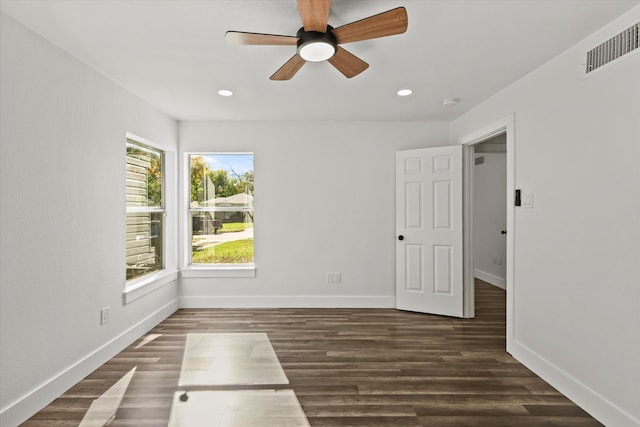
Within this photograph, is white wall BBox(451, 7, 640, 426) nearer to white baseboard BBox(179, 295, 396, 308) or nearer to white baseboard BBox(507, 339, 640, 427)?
white baseboard BBox(507, 339, 640, 427)

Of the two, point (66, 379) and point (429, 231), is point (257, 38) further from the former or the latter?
point (429, 231)

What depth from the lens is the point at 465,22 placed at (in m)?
1.94

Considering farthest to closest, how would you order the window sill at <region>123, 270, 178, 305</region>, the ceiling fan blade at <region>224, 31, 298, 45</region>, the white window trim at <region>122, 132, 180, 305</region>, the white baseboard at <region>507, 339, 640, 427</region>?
1. the white window trim at <region>122, 132, 180, 305</region>
2. the window sill at <region>123, 270, 178, 305</region>
3. the white baseboard at <region>507, 339, 640, 427</region>
4. the ceiling fan blade at <region>224, 31, 298, 45</region>

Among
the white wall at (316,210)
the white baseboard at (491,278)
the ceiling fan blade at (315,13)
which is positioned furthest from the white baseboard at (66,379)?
the white baseboard at (491,278)

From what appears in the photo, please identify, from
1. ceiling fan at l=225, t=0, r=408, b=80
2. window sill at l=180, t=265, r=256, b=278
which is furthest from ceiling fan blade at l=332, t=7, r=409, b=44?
window sill at l=180, t=265, r=256, b=278

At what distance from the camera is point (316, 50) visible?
185 centimetres

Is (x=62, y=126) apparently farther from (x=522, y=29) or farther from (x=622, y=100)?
(x=622, y=100)

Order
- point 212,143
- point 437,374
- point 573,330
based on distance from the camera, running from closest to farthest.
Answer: point 573,330
point 437,374
point 212,143

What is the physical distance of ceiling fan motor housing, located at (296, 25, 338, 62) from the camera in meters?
1.78

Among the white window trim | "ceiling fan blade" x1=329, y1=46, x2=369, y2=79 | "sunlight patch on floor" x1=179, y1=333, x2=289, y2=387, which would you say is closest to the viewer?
"ceiling fan blade" x1=329, y1=46, x2=369, y2=79

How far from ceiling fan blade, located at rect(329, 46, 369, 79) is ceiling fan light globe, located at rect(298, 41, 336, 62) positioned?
3.1 inches

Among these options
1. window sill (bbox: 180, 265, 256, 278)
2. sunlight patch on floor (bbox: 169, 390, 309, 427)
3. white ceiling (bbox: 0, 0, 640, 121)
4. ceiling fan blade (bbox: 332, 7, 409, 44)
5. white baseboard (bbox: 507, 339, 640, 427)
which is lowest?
sunlight patch on floor (bbox: 169, 390, 309, 427)

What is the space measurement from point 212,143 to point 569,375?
13.7 feet

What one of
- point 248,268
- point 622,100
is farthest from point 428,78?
point 248,268
